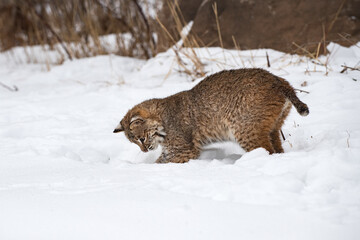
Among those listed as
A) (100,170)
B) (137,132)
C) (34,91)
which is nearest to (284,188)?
(100,170)

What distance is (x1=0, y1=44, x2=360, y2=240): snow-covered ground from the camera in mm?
2389

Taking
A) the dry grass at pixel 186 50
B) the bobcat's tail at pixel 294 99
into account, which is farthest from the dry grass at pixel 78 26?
the bobcat's tail at pixel 294 99

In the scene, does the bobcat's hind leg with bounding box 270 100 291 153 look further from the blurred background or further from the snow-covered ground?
the blurred background

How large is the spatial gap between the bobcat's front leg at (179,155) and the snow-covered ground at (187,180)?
0.17 metres

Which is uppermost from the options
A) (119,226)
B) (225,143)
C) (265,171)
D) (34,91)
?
(119,226)

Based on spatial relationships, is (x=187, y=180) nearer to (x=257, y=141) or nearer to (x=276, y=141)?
(x=257, y=141)

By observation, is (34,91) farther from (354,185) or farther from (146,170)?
(354,185)

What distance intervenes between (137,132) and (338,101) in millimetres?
2225

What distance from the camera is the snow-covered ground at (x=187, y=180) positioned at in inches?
94.0

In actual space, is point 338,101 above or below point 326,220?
below

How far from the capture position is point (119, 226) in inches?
95.9

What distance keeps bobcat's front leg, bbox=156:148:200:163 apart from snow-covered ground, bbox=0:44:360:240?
0.54 ft

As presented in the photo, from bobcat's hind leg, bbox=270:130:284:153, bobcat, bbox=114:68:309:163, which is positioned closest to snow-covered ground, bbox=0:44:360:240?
bobcat's hind leg, bbox=270:130:284:153

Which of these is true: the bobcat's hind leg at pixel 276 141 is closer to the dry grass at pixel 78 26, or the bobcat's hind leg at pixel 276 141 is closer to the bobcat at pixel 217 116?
the bobcat at pixel 217 116
